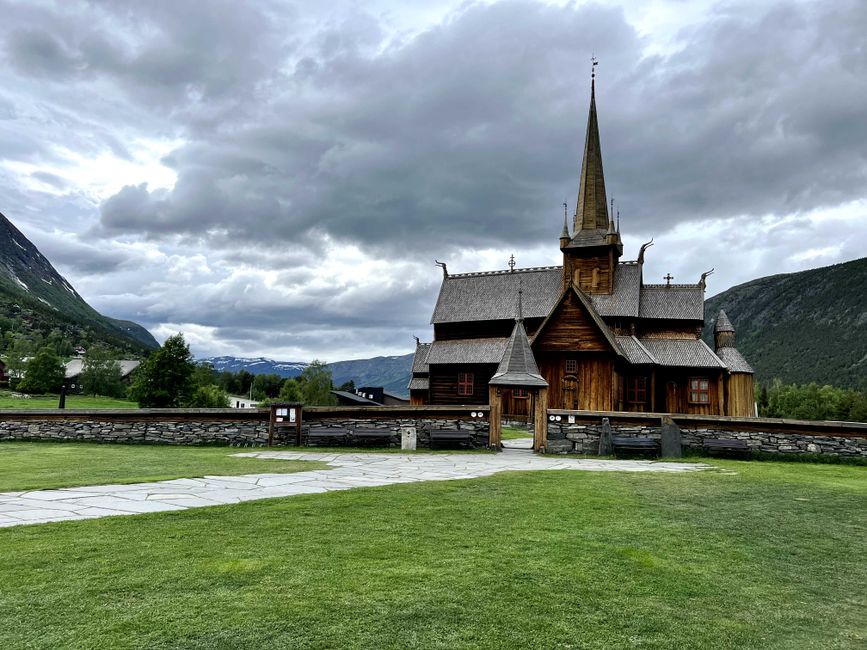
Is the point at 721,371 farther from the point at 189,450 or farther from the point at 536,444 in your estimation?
the point at 189,450

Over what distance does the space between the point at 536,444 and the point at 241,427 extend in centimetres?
978

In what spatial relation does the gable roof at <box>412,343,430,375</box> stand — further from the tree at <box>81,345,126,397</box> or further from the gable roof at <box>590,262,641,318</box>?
the tree at <box>81,345,126,397</box>

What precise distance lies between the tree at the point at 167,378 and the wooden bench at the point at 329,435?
37.3m

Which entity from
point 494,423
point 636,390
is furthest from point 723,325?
point 494,423

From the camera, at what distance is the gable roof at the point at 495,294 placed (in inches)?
1650

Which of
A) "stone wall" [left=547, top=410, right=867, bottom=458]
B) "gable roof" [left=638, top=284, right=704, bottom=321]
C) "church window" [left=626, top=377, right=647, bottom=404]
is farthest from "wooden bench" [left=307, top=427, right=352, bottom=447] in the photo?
"gable roof" [left=638, top=284, right=704, bottom=321]

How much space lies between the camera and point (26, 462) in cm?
1366

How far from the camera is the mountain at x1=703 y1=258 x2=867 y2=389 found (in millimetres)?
141625

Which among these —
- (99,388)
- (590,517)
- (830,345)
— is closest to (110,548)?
(590,517)

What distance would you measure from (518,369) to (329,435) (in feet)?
22.8

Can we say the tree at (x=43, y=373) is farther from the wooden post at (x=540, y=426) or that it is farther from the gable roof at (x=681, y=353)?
the wooden post at (x=540, y=426)

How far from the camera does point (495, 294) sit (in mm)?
43594

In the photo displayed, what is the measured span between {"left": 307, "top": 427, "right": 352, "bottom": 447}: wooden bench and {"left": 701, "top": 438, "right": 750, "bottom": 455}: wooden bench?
36.5ft

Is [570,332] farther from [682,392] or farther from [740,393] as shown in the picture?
[740,393]
